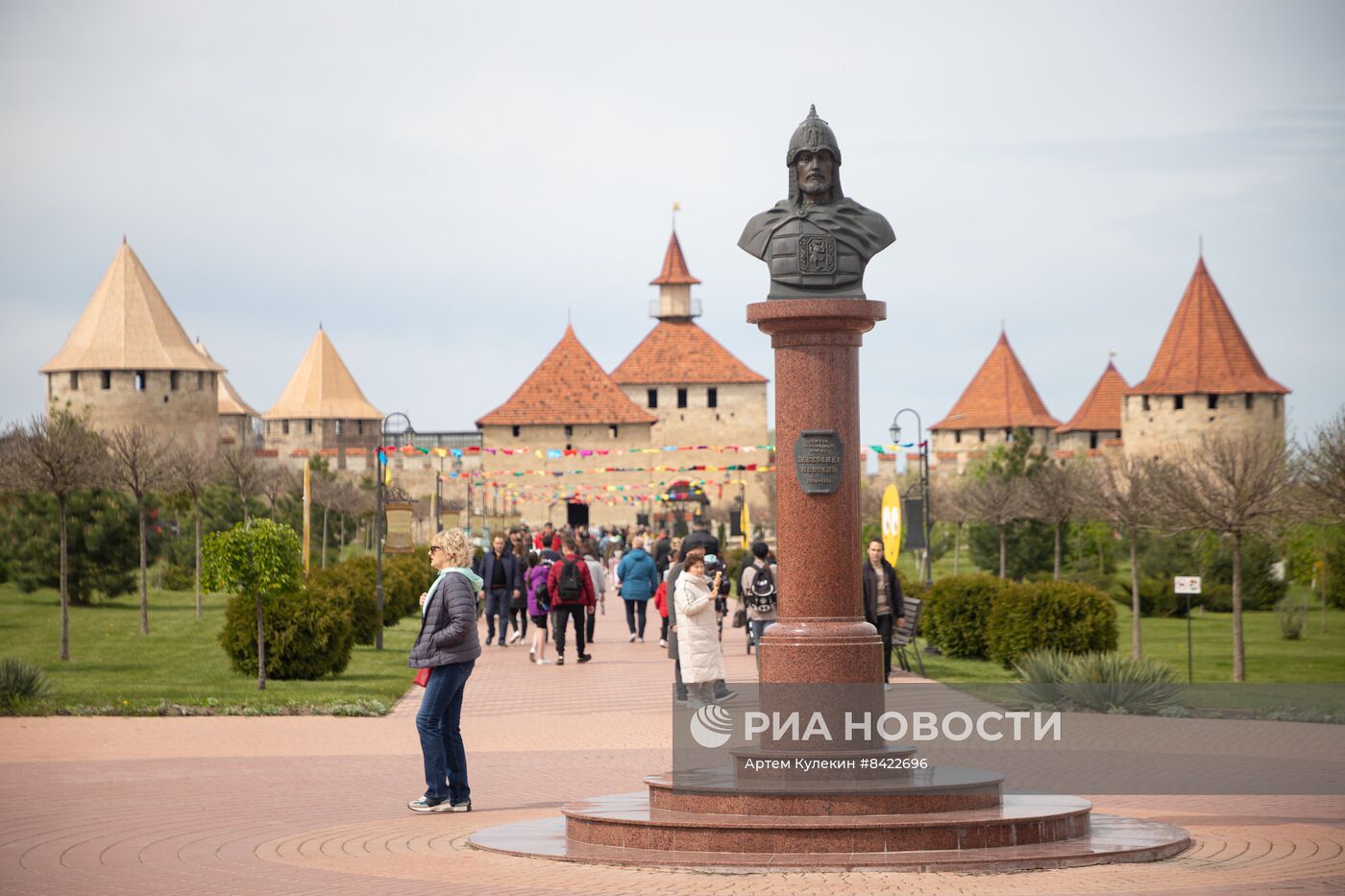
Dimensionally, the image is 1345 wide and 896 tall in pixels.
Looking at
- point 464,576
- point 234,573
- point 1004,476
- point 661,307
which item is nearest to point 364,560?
point 234,573

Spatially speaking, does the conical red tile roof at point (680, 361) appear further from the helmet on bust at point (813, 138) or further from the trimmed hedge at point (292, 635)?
the helmet on bust at point (813, 138)

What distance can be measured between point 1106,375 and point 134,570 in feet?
212

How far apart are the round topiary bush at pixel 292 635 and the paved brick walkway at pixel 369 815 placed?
2534 mm

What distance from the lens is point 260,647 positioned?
17719 millimetres

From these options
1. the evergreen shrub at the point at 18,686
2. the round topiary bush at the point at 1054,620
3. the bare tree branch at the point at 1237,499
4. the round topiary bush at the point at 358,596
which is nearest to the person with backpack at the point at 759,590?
the round topiary bush at the point at 1054,620

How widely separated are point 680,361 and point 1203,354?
109 ft

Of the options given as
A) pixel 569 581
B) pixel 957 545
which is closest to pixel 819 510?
pixel 569 581

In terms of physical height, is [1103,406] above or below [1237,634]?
above

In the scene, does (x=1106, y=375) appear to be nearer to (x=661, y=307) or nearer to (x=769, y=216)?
(x=661, y=307)

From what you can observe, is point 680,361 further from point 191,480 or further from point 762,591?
point 762,591

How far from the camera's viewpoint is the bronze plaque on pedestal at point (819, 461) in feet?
32.1

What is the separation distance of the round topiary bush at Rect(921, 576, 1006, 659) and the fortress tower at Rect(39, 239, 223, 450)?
176 feet

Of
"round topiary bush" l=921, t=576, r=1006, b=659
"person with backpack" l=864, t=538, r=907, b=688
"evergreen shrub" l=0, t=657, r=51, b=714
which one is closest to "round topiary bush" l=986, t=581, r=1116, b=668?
"round topiary bush" l=921, t=576, r=1006, b=659

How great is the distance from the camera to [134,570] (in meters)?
33.3
